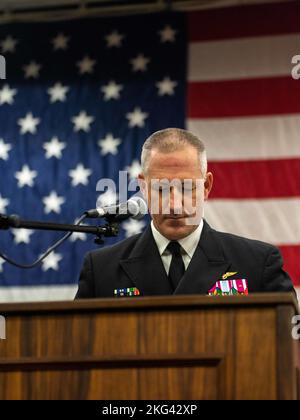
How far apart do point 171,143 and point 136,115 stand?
7.37 feet

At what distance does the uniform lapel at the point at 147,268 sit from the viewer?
265cm

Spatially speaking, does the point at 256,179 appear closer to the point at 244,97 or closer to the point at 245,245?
the point at 244,97

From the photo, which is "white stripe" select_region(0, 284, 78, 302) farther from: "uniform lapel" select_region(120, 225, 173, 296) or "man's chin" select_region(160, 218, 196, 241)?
"man's chin" select_region(160, 218, 196, 241)

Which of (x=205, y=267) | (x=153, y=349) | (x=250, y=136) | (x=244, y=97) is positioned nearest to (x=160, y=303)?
(x=153, y=349)

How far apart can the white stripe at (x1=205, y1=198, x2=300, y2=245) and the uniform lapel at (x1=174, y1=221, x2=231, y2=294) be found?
1905 mm

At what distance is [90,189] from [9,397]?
10.3 feet

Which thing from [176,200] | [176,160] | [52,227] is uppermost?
[176,160]

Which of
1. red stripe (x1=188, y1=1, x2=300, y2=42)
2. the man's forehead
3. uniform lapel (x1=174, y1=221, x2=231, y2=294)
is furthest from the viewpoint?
red stripe (x1=188, y1=1, x2=300, y2=42)

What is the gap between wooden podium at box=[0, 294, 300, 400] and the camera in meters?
1.82

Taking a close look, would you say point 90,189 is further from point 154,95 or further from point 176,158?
point 176,158

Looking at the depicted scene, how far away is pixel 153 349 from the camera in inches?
73.2

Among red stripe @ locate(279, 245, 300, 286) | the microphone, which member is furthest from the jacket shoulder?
red stripe @ locate(279, 245, 300, 286)

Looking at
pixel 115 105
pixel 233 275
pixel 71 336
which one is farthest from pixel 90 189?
pixel 71 336

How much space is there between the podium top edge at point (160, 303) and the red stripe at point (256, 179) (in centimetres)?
281
